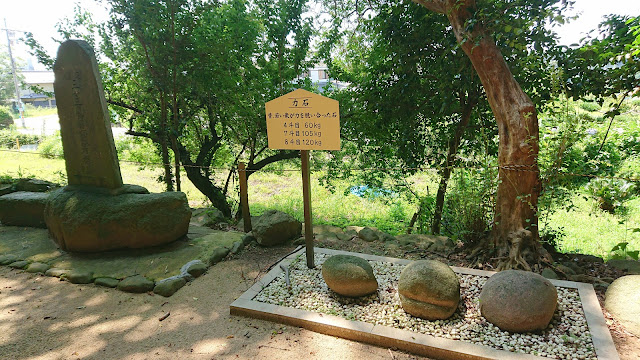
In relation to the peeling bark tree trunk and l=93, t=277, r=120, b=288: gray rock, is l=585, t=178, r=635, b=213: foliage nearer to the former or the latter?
the peeling bark tree trunk

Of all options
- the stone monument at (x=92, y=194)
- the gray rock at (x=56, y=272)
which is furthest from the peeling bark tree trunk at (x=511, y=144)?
the gray rock at (x=56, y=272)

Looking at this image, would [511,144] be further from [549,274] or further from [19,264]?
[19,264]

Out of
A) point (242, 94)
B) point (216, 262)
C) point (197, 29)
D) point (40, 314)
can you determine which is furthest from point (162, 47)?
point (40, 314)

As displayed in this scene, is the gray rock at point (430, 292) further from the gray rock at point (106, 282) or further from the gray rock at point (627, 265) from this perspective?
the gray rock at point (106, 282)

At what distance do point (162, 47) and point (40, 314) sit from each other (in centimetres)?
402

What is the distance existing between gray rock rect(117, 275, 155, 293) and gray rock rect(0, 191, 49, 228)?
2.48 meters

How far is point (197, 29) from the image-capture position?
559cm

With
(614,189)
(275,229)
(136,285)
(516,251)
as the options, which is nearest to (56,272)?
(136,285)

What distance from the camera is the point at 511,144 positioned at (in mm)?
3811

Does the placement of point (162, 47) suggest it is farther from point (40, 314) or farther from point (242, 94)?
point (40, 314)

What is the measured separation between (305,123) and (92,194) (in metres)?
2.83

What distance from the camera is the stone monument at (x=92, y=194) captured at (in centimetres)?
416

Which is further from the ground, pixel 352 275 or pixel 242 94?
pixel 242 94

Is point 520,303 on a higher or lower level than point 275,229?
lower
